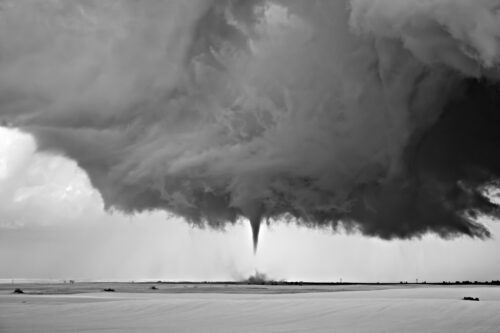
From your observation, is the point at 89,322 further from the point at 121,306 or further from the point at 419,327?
the point at 419,327

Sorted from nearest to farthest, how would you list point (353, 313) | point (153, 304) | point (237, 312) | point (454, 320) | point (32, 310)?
point (454, 320) → point (353, 313) → point (237, 312) → point (32, 310) → point (153, 304)

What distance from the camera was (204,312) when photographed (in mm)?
47344

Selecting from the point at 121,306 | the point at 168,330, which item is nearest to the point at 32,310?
the point at 121,306

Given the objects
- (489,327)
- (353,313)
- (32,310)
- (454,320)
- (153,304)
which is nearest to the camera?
(489,327)

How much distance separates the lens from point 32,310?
5053 cm

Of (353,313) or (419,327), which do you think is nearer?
(419,327)

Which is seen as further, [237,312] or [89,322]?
[237,312]

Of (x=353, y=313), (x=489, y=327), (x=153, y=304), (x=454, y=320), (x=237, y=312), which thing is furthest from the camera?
(x=153, y=304)

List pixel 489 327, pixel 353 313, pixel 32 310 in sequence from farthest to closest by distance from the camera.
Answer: pixel 32 310 < pixel 353 313 < pixel 489 327

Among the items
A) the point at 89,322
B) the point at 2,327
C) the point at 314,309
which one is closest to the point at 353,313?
the point at 314,309

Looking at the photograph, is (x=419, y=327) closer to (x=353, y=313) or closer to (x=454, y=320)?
(x=454, y=320)

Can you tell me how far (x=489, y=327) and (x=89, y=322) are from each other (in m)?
27.3

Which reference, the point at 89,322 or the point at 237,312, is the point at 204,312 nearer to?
the point at 237,312

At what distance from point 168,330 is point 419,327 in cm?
1606
